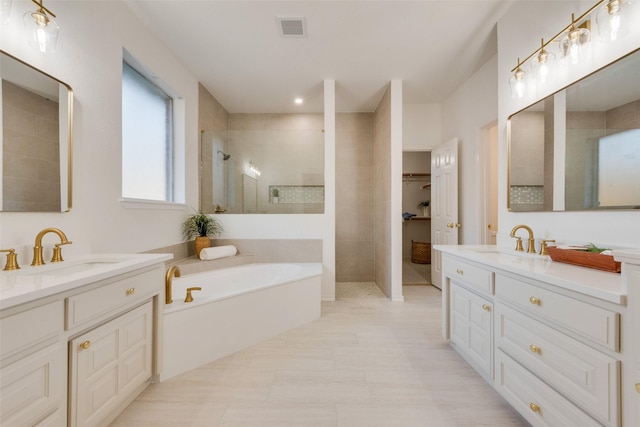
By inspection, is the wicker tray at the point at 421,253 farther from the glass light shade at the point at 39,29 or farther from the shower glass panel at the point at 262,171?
the glass light shade at the point at 39,29

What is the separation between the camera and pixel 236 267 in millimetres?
3139

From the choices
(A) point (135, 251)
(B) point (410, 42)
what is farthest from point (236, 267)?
(B) point (410, 42)

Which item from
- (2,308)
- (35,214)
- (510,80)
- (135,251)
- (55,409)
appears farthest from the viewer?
(135,251)

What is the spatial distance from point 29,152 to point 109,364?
1202 millimetres

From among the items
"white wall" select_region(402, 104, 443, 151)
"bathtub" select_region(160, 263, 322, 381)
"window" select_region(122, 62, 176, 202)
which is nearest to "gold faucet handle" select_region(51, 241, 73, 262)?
"bathtub" select_region(160, 263, 322, 381)

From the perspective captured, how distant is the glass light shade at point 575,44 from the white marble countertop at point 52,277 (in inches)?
110

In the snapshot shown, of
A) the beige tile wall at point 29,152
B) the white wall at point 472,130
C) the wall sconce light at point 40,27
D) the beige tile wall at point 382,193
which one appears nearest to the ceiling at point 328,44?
the white wall at point 472,130

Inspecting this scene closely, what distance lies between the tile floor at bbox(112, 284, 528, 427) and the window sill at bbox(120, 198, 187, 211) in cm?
138

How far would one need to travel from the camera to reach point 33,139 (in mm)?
1428

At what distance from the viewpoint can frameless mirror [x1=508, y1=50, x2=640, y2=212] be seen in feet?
4.20

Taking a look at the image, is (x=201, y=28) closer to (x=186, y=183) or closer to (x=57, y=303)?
(x=186, y=183)

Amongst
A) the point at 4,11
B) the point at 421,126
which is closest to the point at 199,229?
the point at 4,11

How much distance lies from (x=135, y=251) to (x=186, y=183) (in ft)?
3.72

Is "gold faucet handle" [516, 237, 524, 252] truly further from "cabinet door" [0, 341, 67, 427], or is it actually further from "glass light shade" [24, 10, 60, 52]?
"glass light shade" [24, 10, 60, 52]
